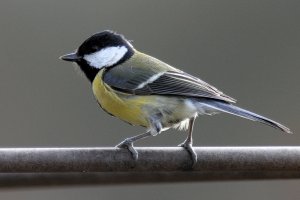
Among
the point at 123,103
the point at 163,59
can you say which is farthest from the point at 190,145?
the point at 163,59

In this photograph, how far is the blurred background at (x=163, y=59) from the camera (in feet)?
10.5

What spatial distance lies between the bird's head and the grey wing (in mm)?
52

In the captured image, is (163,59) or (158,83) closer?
(158,83)

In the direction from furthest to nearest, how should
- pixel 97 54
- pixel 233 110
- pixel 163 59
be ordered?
pixel 163 59 → pixel 97 54 → pixel 233 110

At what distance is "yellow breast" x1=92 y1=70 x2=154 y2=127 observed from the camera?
6.13 ft

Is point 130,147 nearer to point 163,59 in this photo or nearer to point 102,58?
point 102,58

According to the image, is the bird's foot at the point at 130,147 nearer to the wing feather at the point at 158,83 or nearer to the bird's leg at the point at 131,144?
the bird's leg at the point at 131,144

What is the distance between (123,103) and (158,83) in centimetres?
12

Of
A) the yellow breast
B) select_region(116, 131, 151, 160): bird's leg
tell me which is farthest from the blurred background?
select_region(116, 131, 151, 160): bird's leg

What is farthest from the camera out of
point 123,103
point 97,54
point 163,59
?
point 163,59

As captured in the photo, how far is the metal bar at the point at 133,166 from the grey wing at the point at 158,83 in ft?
1.81

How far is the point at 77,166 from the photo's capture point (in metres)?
1.21

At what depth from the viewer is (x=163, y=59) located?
3.61 m

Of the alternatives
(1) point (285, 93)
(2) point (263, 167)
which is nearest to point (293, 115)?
(1) point (285, 93)
